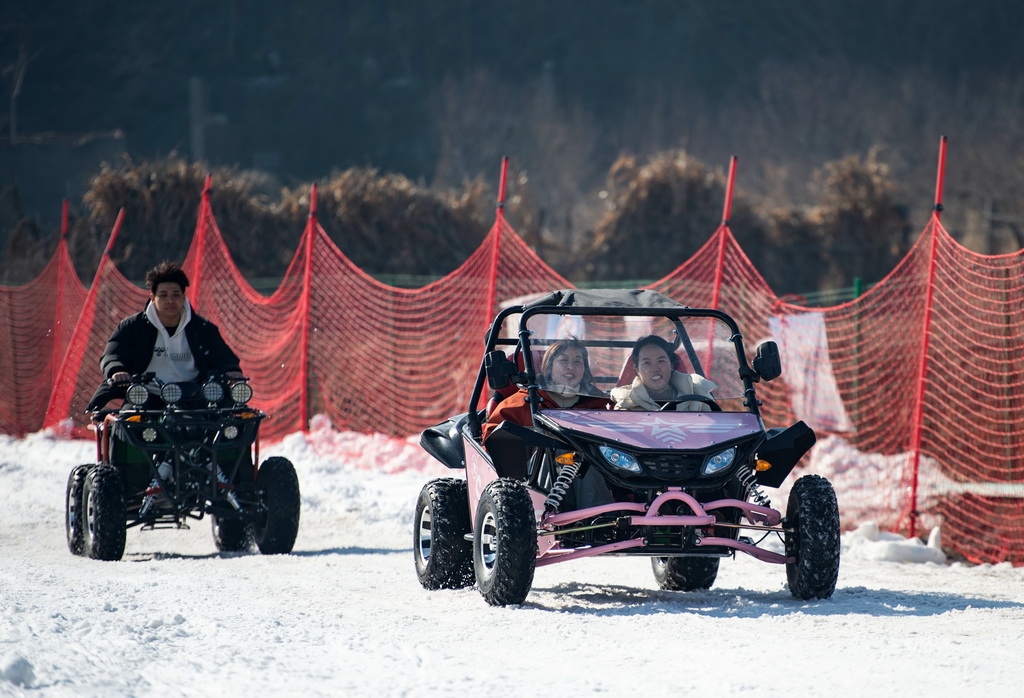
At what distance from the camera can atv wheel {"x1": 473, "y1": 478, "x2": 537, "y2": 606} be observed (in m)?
6.32

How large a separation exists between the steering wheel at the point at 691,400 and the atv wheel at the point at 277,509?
9.17ft

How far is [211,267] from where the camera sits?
17094 millimetres

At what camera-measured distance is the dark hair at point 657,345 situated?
7332mm

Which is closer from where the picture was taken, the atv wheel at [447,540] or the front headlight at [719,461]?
the front headlight at [719,461]

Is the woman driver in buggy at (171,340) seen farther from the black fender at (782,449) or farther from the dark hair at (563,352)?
the black fender at (782,449)

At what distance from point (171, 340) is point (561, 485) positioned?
370cm

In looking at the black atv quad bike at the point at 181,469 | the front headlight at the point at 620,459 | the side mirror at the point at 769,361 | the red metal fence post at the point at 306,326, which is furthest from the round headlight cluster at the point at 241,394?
the red metal fence post at the point at 306,326

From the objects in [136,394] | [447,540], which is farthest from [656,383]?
[136,394]

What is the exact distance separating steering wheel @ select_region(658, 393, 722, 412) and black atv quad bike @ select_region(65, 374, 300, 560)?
9.43 ft

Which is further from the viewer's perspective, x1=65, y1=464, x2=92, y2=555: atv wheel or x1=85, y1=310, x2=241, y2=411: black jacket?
x1=85, y1=310, x2=241, y2=411: black jacket

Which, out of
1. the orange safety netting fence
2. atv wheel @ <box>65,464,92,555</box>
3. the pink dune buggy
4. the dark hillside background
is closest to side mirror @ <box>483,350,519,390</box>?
the pink dune buggy

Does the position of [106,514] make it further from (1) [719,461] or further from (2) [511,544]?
(1) [719,461]

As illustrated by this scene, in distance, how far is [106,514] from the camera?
8.46 m

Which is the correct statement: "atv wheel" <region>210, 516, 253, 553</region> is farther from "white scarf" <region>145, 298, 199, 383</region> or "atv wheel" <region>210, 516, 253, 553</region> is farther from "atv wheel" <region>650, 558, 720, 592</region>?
"atv wheel" <region>650, 558, 720, 592</region>
